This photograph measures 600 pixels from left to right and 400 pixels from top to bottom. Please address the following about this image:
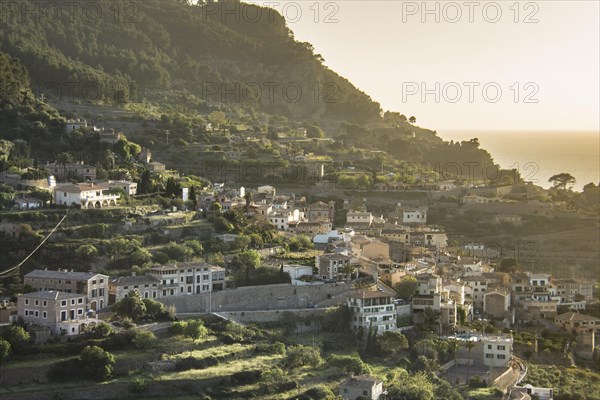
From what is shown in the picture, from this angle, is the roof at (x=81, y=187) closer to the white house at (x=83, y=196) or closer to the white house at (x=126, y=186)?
the white house at (x=83, y=196)

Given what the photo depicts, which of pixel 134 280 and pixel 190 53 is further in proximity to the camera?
pixel 190 53

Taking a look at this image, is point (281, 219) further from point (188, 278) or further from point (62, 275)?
point (62, 275)

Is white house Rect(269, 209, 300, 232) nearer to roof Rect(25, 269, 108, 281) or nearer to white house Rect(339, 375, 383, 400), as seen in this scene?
roof Rect(25, 269, 108, 281)

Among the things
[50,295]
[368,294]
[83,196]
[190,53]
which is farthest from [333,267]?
[190,53]

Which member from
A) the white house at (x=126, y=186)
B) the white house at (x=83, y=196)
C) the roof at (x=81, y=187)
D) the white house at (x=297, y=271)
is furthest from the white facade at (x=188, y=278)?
the white house at (x=126, y=186)

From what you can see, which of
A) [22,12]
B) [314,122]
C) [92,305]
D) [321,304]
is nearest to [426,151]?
[314,122]

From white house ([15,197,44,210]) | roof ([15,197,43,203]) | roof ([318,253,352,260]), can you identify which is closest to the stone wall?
roof ([318,253,352,260])

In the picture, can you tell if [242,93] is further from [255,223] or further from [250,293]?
[250,293]
